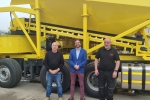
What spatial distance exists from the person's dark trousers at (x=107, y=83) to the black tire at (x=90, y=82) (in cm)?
78

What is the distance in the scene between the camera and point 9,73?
6.90 meters

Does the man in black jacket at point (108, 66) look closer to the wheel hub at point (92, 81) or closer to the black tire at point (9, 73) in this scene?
the wheel hub at point (92, 81)

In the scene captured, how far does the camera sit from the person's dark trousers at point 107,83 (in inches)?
193

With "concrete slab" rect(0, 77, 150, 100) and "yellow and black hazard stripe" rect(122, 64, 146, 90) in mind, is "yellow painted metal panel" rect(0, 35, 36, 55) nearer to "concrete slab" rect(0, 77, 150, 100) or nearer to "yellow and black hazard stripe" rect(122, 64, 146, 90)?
"concrete slab" rect(0, 77, 150, 100)

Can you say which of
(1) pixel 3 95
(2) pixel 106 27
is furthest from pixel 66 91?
(2) pixel 106 27

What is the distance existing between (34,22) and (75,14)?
1622mm

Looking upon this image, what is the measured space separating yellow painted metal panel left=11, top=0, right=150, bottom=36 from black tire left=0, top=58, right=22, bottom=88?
1695mm

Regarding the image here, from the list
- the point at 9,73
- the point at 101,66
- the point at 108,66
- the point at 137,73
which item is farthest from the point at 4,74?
the point at 137,73

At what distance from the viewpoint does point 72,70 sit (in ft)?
17.5

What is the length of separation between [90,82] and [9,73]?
2672 millimetres

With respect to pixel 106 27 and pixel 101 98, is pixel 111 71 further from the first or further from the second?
pixel 106 27

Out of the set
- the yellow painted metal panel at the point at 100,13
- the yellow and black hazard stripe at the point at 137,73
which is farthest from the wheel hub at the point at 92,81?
the yellow painted metal panel at the point at 100,13

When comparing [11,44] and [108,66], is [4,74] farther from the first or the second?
[108,66]

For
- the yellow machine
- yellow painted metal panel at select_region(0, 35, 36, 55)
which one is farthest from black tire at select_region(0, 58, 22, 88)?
yellow painted metal panel at select_region(0, 35, 36, 55)
